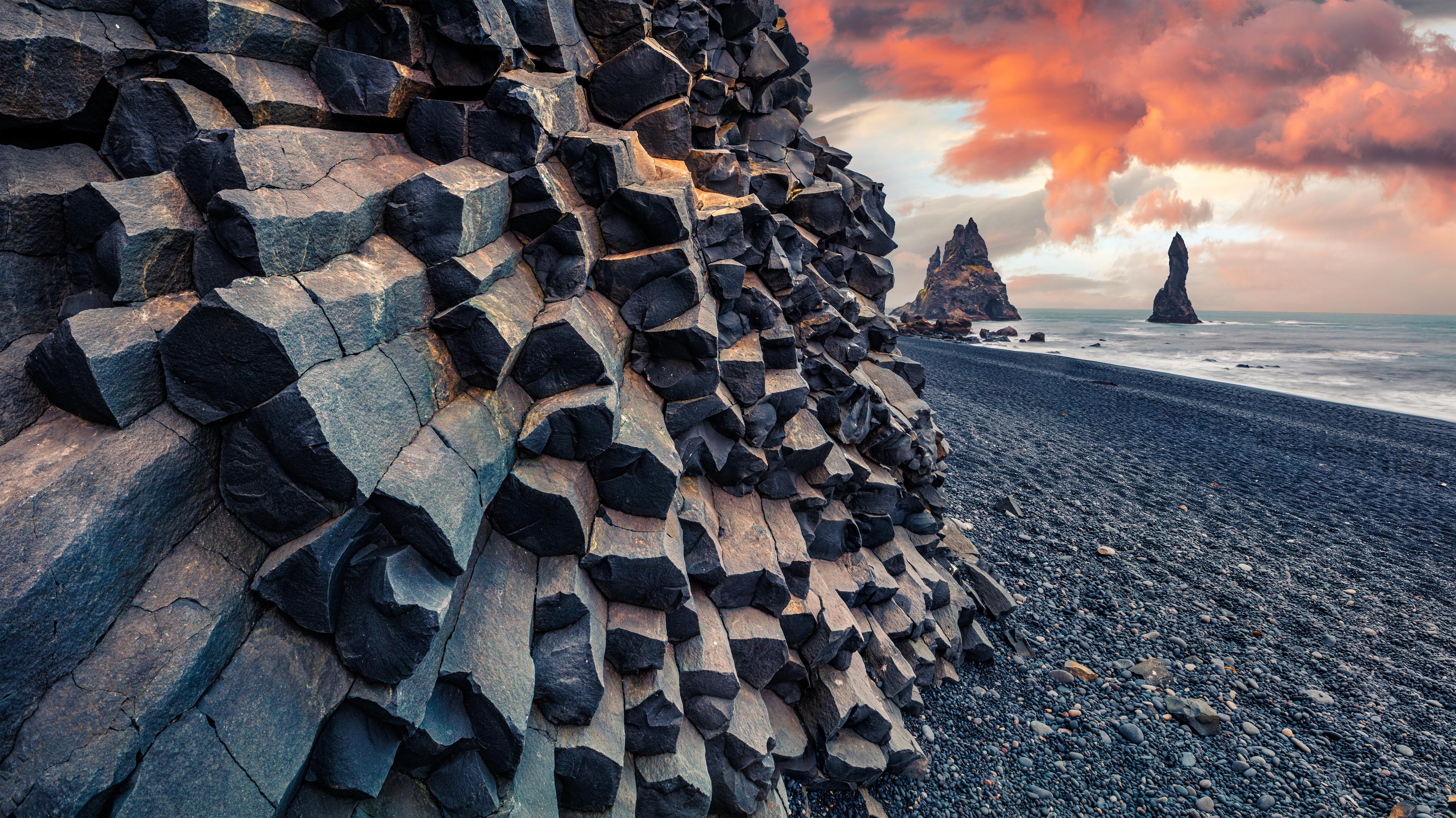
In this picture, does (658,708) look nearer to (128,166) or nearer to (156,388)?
(156,388)

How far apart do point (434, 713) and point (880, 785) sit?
632cm

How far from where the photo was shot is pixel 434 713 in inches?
184

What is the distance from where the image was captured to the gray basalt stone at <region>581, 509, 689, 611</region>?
604 centimetres

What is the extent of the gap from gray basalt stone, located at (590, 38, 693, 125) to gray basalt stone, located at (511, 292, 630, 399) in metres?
4.16

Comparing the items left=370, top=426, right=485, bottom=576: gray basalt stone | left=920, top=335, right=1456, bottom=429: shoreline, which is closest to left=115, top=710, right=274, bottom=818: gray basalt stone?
left=370, top=426, right=485, bottom=576: gray basalt stone

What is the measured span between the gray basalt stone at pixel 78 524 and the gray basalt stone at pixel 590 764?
3151mm

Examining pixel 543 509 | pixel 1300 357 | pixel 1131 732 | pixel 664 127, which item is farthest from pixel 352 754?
pixel 1300 357

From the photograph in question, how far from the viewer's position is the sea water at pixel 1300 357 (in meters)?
44.0

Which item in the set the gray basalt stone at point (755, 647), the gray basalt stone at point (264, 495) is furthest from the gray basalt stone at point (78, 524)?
the gray basalt stone at point (755, 647)

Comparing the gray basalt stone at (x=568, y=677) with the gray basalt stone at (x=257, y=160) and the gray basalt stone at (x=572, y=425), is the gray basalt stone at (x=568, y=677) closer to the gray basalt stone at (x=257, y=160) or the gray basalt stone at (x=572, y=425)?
the gray basalt stone at (x=572, y=425)

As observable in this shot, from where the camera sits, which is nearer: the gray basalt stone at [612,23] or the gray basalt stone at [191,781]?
the gray basalt stone at [191,781]

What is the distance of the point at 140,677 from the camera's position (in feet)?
11.9

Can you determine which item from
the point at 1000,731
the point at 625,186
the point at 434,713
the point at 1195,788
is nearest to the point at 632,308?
the point at 625,186

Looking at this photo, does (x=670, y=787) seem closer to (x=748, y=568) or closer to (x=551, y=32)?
(x=748, y=568)
